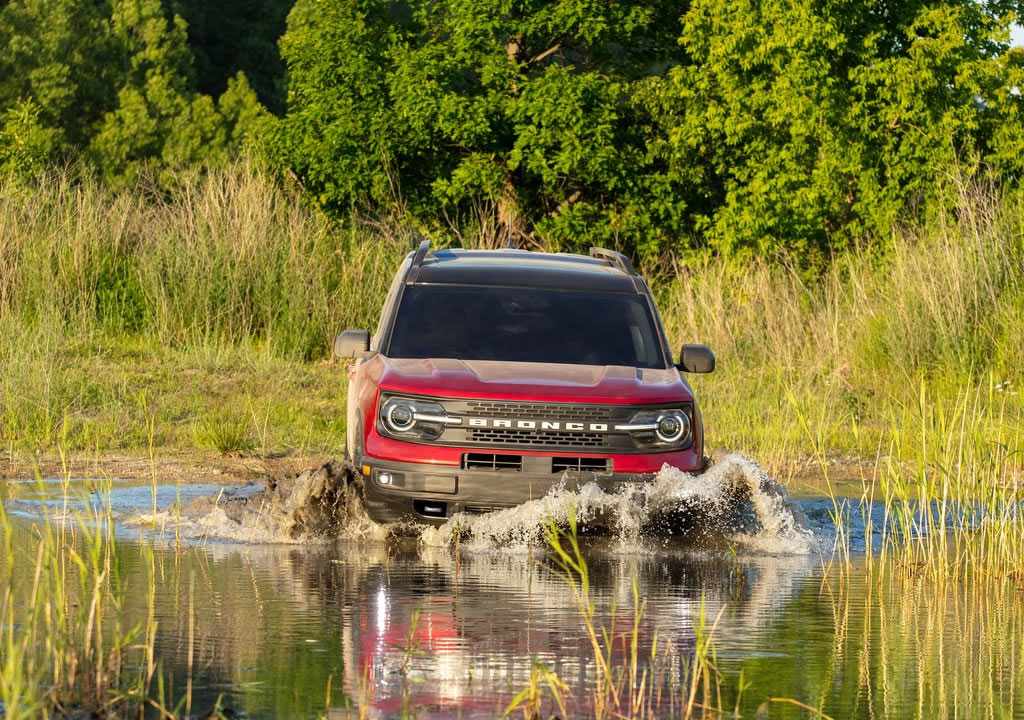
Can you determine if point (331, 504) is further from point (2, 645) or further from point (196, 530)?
point (2, 645)

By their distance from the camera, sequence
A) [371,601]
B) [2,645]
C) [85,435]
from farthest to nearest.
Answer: [85,435] → [371,601] → [2,645]

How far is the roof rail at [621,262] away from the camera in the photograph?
12562mm

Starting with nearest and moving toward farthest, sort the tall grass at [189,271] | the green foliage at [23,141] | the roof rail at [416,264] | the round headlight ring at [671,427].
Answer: the round headlight ring at [671,427] < the roof rail at [416,264] < the tall grass at [189,271] < the green foliage at [23,141]

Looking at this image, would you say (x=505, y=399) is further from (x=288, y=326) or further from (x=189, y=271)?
(x=189, y=271)

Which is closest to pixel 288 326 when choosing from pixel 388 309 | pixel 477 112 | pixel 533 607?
pixel 388 309

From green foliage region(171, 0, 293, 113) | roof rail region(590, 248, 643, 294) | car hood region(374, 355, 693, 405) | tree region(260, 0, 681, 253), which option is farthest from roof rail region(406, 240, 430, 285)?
green foliage region(171, 0, 293, 113)

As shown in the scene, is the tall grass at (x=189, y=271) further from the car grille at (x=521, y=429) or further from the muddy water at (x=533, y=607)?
the car grille at (x=521, y=429)

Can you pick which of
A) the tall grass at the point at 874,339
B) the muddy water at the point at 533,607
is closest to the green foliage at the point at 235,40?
the tall grass at the point at 874,339

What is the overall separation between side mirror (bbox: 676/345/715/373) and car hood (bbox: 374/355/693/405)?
42 centimetres

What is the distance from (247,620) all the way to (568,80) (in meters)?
28.0

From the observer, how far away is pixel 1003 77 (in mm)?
35469

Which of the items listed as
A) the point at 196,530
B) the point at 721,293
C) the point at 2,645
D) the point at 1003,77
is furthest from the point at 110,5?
the point at 2,645

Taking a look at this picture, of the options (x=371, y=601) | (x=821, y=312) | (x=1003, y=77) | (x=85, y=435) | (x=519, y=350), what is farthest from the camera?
(x=1003, y=77)

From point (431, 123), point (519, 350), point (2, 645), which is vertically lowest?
point (2, 645)
